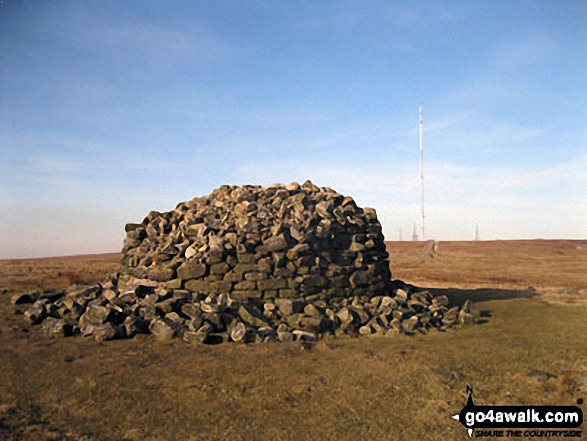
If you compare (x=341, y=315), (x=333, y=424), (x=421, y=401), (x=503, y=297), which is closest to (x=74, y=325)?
(x=341, y=315)

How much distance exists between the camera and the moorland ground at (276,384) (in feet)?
16.5

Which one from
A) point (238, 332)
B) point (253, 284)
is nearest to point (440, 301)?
point (253, 284)

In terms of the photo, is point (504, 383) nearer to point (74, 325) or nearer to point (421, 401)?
point (421, 401)

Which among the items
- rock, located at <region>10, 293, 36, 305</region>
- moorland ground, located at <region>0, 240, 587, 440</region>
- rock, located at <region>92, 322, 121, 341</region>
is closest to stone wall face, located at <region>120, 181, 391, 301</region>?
rock, located at <region>92, 322, 121, 341</region>

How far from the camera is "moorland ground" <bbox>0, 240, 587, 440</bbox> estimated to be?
504cm

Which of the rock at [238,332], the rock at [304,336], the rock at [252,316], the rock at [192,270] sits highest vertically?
the rock at [192,270]

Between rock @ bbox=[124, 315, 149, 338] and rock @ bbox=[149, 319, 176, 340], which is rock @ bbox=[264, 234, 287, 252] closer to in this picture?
rock @ bbox=[149, 319, 176, 340]

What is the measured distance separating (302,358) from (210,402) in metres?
2.32

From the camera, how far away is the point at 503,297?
1566 centimetres

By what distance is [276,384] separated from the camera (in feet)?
20.8

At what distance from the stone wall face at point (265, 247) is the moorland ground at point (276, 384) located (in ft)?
6.85

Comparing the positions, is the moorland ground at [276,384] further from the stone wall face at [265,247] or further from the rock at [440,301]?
the stone wall face at [265,247]

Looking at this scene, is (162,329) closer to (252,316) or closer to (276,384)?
(252,316)

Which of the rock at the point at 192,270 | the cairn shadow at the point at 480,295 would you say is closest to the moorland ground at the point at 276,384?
the rock at the point at 192,270
